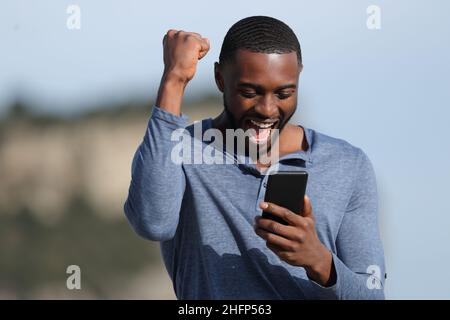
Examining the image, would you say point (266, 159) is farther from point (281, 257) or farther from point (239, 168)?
point (281, 257)

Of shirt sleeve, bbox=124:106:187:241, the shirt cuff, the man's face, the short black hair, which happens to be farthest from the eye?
the shirt cuff

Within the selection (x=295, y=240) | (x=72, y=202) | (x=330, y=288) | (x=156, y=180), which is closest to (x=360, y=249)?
(x=330, y=288)

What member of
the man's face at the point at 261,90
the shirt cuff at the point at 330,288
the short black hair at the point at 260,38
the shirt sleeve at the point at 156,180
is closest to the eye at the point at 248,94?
the man's face at the point at 261,90

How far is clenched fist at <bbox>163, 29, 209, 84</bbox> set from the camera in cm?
254

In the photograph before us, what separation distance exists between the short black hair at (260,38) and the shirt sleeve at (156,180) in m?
0.35

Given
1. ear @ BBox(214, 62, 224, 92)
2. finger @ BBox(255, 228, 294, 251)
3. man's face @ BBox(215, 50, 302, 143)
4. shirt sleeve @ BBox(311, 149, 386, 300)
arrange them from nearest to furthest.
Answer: finger @ BBox(255, 228, 294, 251) < shirt sleeve @ BBox(311, 149, 386, 300) < man's face @ BBox(215, 50, 302, 143) < ear @ BBox(214, 62, 224, 92)

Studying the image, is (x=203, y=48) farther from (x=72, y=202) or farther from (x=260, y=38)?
(x=72, y=202)

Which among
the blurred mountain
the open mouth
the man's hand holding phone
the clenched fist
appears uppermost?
the clenched fist

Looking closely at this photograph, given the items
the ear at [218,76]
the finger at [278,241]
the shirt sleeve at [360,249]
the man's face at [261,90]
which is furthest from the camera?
the ear at [218,76]

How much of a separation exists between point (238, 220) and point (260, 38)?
1.72ft

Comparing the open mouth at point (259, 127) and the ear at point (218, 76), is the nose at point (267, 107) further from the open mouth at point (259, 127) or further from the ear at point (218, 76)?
the ear at point (218, 76)

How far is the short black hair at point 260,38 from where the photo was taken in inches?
106

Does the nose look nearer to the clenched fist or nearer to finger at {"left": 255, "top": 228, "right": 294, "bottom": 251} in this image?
the clenched fist
